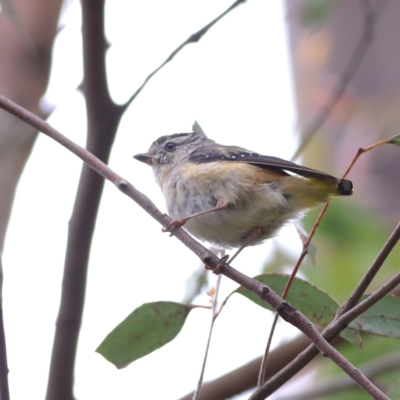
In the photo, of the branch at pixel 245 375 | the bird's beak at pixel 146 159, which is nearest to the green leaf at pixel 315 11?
the bird's beak at pixel 146 159

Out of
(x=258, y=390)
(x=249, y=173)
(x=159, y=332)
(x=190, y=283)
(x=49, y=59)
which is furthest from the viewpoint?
(x=49, y=59)

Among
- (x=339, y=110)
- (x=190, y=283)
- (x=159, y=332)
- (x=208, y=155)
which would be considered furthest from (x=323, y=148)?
(x=159, y=332)

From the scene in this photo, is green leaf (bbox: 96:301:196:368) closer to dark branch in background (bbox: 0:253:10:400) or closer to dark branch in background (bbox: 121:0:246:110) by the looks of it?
dark branch in background (bbox: 0:253:10:400)

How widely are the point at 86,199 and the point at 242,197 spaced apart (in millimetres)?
676

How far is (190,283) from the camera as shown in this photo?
3361 mm

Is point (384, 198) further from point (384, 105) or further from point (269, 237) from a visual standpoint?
point (269, 237)

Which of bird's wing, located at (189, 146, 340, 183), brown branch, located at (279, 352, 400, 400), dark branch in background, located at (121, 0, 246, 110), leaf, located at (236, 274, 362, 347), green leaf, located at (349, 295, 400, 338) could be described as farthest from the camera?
brown branch, located at (279, 352, 400, 400)

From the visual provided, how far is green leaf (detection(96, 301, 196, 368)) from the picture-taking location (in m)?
2.00

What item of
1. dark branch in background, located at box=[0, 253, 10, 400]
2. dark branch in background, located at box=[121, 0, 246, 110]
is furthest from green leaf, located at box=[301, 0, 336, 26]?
dark branch in background, located at box=[0, 253, 10, 400]

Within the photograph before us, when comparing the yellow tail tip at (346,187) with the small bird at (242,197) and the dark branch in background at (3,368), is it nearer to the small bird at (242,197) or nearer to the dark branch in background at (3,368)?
the small bird at (242,197)

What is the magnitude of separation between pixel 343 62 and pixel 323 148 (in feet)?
5.45

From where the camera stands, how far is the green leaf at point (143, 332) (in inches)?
78.5

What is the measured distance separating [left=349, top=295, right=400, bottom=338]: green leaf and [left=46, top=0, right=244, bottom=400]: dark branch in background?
94 cm

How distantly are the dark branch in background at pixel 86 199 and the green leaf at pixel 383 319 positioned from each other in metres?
0.94
